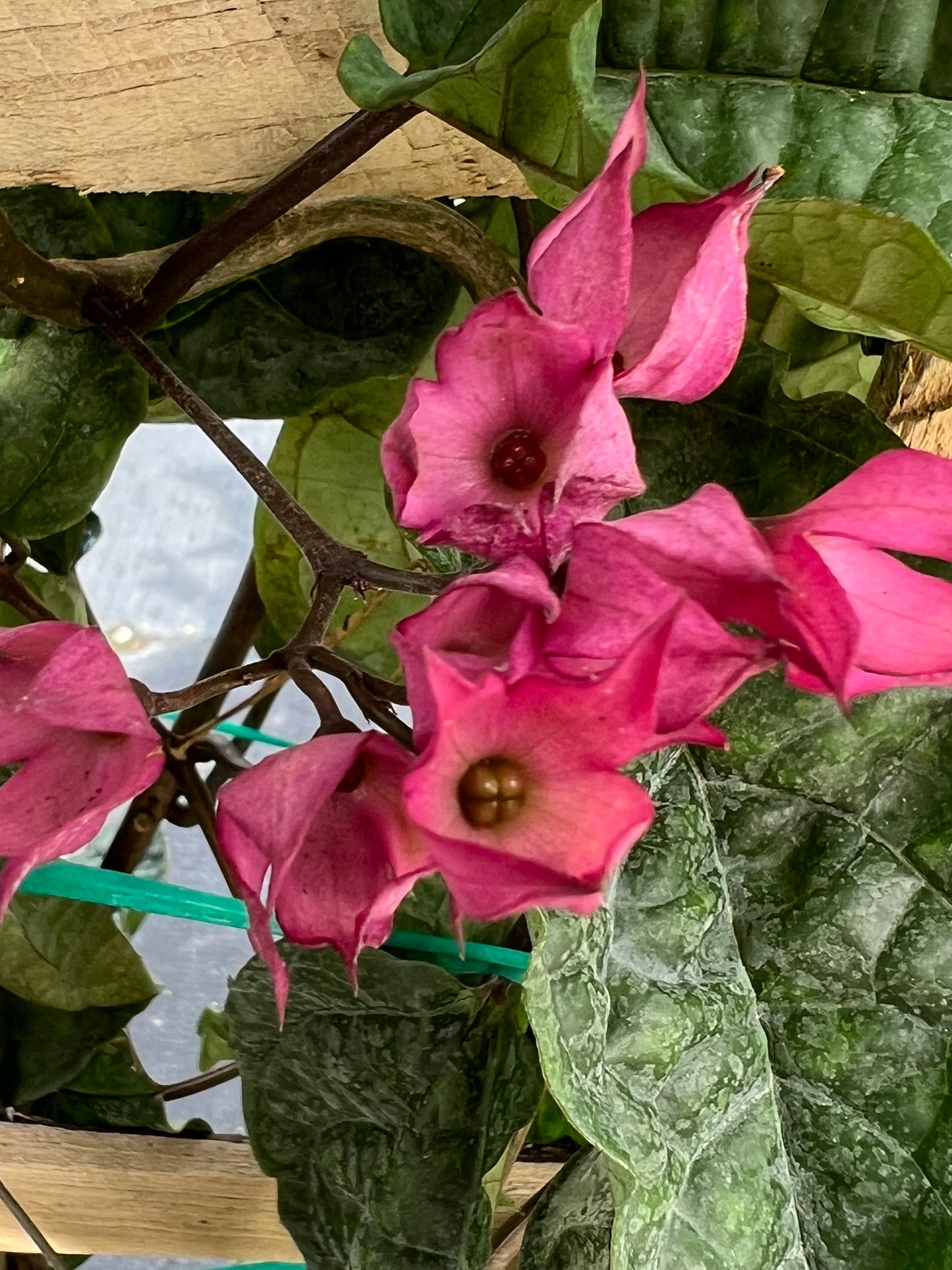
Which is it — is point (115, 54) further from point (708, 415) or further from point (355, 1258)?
point (355, 1258)

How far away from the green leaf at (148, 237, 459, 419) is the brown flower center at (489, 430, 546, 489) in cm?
27

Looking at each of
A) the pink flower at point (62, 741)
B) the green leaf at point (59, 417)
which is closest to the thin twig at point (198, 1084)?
the green leaf at point (59, 417)

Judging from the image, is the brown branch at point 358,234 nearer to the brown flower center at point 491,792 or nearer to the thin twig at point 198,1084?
the brown flower center at point 491,792

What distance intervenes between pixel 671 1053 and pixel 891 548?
130mm

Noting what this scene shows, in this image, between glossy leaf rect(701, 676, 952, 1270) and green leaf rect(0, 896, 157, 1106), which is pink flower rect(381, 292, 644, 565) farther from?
green leaf rect(0, 896, 157, 1106)

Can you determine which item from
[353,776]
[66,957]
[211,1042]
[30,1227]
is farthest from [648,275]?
[211,1042]

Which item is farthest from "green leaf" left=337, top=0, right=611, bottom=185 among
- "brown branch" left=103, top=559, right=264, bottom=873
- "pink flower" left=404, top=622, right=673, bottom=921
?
"brown branch" left=103, top=559, right=264, bottom=873

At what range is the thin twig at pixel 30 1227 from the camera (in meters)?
0.60

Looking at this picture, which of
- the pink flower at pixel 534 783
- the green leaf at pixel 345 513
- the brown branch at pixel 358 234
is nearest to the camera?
the pink flower at pixel 534 783

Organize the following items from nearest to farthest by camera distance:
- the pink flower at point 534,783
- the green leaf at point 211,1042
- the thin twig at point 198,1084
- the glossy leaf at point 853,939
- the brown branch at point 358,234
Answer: the pink flower at point 534,783, the glossy leaf at point 853,939, the brown branch at point 358,234, the thin twig at point 198,1084, the green leaf at point 211,1042

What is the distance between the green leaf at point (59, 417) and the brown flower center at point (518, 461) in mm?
245

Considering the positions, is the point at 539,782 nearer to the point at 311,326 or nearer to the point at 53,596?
the point at 311,326

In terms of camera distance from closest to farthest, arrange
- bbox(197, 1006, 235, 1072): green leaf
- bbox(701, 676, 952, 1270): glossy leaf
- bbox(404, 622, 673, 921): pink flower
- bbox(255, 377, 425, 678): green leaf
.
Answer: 1. bbox(404, 622, 673, 921): pink flower
2. bbox(701, 676, 952, 1270): glossy leaf
3. bbox(255, 377, 425, 678): green leaf
4. bbox(197, 1006, 235, 1072): green leaf

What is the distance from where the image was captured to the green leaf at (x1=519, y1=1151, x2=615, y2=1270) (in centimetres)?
39
